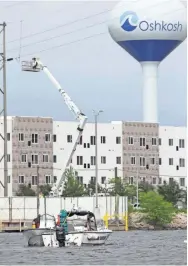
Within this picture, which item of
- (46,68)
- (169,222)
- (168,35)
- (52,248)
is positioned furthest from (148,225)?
(52,248)

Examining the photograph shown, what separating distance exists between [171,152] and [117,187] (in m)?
23.2

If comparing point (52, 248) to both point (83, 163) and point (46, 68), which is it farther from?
point (83, 163)

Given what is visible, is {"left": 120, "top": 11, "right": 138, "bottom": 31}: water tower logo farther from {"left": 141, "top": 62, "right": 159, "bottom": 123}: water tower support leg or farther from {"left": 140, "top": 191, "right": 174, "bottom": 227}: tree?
{"left": 140, "top": 191, "right": 174, "bottom": 227}: tree

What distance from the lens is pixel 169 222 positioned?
431 ft

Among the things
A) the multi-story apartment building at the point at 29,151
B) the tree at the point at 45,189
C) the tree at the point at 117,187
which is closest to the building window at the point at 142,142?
the multi-story apartment building at the point at 29,151

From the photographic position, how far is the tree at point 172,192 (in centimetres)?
15725

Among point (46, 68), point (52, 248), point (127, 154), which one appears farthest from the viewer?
point (127, 154)

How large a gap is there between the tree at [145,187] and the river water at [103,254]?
69.5m

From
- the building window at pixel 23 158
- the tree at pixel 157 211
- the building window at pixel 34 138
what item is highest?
the building window at pixel 34 138

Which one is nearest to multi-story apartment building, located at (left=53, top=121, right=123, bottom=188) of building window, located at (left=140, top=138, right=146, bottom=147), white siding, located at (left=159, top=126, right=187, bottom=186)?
building window, located at (left=140, top=138, right=146, bottom=147)

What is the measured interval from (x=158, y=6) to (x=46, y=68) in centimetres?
5973

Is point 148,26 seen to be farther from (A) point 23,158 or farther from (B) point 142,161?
(A) point 23,158

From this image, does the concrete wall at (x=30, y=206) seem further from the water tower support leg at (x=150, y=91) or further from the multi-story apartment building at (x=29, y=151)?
the water tower support leg at (x=150, y=91)

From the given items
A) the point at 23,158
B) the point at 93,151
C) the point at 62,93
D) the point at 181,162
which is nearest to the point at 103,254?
the point at 62,93
